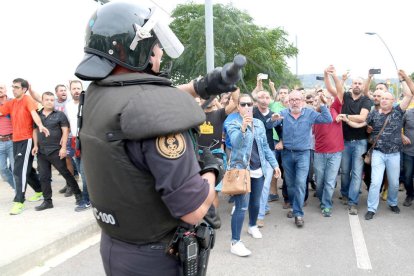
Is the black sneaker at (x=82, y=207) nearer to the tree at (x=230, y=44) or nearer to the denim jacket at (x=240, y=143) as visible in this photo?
the denim jacket at (x=240, y=143)

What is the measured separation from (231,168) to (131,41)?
2.84 meters

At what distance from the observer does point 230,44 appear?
60.7 feet

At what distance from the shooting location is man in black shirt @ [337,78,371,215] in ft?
18.0

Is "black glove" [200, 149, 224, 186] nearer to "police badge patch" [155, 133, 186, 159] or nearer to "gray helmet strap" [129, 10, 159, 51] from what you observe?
"police badge patch" [155, 133, 186, 159]

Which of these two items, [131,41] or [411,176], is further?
[411,176]

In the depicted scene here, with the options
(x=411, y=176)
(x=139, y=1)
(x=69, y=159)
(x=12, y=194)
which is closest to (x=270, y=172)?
(x=411, y=176)

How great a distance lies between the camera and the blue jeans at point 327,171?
545cm

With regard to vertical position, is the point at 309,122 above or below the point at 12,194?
above

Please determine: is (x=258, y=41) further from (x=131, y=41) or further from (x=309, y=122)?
(x=131, y=41)

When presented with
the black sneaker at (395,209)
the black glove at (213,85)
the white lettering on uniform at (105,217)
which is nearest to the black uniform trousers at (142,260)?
the white lettering on uniform at (105,217)

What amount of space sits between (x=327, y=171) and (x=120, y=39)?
4773mm

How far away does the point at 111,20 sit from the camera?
55.2 inches

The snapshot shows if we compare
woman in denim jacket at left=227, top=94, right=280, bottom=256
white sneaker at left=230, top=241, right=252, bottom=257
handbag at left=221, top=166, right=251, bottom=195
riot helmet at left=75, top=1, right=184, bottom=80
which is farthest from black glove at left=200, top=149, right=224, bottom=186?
white sneaker at left=230, top=241, right=252, bottom=257

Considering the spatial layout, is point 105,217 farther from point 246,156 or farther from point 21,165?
point 21,165
